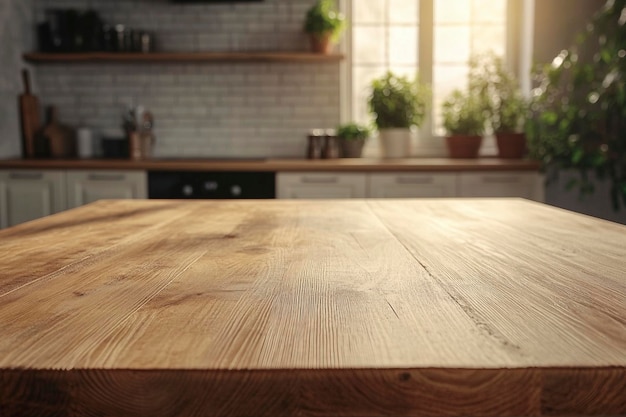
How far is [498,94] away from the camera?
13.1 feet

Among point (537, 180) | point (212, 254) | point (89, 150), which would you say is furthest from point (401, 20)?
point (212, 254)

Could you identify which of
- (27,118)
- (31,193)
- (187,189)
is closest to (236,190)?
(187,189)

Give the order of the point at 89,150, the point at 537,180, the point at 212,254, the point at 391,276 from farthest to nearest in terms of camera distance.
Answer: the point at 89,150, the point at 537,180, the point at 212,254, the point at 391,276

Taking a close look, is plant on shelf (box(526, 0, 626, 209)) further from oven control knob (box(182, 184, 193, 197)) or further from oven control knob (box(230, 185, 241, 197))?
oven control knob (box(182, 184, 193, 197))

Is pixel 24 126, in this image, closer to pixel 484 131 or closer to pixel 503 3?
pixel 484 131

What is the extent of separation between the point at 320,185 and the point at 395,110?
75 cm

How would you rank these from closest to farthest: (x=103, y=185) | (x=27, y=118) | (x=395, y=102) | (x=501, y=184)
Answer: (x=501, y=184)
(x=103, y=185)
(x=395, y=102)
(x=27, y=118)

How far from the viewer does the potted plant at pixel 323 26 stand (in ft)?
12.9

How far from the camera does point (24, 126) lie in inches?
164

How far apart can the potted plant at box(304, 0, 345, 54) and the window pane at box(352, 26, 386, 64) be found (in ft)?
1.03

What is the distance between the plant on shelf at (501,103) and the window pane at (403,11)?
54 cm

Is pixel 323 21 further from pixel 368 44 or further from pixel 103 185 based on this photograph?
pixel 103 185

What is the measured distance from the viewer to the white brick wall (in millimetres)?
4211

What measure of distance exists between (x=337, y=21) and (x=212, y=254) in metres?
3.18
